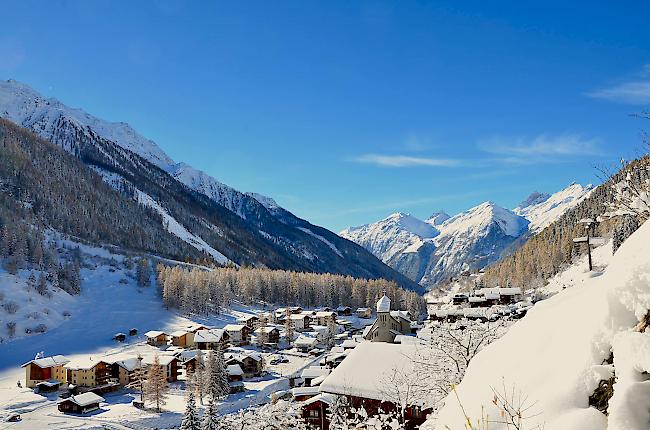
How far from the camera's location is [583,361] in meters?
4.82

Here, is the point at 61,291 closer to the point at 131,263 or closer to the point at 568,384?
the point at 131,263

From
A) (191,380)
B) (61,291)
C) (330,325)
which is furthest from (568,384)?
(61,291)

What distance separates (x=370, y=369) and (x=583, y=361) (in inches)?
1033

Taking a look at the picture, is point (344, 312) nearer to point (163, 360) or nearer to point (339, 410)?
point (163, 360)

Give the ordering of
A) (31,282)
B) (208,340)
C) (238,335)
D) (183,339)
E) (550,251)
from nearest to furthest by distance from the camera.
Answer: (208,340) → (183,339) → (238,335) → (31,282) → (550,251)

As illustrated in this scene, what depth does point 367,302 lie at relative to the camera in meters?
146

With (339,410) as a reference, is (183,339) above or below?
below

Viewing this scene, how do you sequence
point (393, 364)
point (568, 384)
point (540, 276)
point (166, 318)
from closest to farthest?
1. point (568, 384)
2. point (393, 364)
3. point (166, 318)
4. point (540, 276)

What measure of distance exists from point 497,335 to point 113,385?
60932mm

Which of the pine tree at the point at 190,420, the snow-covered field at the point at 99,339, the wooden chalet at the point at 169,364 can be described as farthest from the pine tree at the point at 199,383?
the pine tree at the point at 190,420

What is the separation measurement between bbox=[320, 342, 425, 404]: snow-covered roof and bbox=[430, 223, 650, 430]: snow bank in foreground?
814 inches

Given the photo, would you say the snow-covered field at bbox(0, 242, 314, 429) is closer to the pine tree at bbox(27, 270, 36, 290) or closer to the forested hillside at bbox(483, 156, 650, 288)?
the pine tree at bbox(27, 270, 36, 290)

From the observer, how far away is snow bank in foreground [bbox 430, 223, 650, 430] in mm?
4121

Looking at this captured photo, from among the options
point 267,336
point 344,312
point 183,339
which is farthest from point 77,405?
point 344,312
